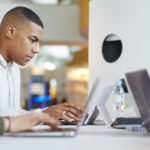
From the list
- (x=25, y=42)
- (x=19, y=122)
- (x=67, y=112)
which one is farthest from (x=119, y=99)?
(x=19, y=122)

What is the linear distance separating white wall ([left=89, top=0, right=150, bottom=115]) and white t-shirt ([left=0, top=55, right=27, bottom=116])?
1088 mm

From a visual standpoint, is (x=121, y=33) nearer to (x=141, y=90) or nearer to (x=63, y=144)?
(x=141, y=90)

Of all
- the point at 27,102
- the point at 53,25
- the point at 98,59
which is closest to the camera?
the point at 98,59

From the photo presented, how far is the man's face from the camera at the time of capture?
Answer: 6.52 feet

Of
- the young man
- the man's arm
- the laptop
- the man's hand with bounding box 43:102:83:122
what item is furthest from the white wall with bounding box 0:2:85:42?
the man's arm

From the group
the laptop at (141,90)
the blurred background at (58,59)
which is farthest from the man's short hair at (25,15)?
the blurred background at (58,59)

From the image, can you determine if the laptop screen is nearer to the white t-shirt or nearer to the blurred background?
the white t-shirt

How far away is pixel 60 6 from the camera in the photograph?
747 centimetres

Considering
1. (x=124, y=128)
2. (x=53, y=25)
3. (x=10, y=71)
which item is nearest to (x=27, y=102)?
(x=53, y=25)

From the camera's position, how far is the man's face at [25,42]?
6.52 ft

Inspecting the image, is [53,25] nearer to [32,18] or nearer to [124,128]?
[32,18]

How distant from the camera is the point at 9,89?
2150 mm

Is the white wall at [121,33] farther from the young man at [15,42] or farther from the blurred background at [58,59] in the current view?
the blurred background at [58,59]

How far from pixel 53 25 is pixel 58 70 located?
3615 millimetres
